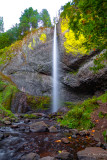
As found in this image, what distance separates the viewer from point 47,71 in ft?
65.3

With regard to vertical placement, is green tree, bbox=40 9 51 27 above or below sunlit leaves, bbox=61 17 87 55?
above

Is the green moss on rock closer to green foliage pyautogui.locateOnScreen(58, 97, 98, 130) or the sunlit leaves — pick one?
the sunlit leaves

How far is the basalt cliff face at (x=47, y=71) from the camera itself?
16.8 metres

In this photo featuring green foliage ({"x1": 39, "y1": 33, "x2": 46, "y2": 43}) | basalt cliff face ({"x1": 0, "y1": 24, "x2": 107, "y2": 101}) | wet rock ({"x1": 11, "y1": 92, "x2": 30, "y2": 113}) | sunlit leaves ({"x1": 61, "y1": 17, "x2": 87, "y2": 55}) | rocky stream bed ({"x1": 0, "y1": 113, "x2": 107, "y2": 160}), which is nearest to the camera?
rocky stream bed ({"x1": 0, "y1": 113, "x2": 107, "y2": 160})

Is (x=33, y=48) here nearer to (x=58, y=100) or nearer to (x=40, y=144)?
(x=58, y=100)

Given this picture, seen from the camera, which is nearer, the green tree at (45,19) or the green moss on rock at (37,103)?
the green moss on rock at (37,103)

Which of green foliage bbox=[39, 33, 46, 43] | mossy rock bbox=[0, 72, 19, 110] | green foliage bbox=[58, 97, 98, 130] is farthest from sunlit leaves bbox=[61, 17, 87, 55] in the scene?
green foliage bbox=[58, 97, 98, 130]

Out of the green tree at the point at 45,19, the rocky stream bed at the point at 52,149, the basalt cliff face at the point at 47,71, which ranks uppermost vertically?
the green tree at the point at 45,19

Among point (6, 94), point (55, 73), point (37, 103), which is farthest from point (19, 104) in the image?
point (55, 73)

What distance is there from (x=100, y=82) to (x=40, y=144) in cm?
1355

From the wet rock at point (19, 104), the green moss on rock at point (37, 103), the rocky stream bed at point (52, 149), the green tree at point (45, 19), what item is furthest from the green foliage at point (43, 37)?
the rocky stream bed at point (52, 149)

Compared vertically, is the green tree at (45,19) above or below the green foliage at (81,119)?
above

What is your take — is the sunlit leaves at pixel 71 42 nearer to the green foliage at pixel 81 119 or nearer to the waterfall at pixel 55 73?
the waterfall at pixel 55 73

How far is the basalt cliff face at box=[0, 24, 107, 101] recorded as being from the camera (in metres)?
16.8
